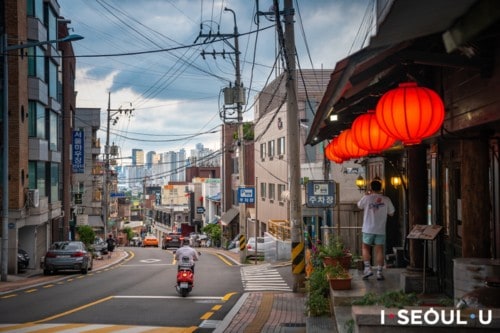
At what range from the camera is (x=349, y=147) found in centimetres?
1233

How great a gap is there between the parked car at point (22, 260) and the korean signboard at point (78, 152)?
15.1 m

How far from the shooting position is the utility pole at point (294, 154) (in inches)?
669

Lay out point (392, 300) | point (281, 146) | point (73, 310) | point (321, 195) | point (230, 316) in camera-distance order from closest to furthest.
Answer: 1. point (392, 300)
2. point (230, 316)
3. point (73, 310)
4. point (321, 195)
5. point (281, 146)

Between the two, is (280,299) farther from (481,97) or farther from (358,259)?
(481,97)

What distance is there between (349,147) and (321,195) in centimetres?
477

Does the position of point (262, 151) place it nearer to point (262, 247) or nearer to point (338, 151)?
point (262, 247)

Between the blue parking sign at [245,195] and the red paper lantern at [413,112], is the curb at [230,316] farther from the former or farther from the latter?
the blue parking sign at [245,195]

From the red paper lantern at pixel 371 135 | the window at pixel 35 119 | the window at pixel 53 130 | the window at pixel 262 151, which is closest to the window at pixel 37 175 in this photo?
the window at pixel 35 119

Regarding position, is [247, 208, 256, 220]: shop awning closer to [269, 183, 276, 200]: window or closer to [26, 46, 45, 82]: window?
[269, 183, 276, 200]: window

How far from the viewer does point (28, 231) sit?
96.2ft

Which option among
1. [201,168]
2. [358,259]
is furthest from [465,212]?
[201,168]

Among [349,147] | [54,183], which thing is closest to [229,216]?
[54,183]

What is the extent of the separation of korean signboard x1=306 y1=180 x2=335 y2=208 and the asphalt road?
11.5 feet

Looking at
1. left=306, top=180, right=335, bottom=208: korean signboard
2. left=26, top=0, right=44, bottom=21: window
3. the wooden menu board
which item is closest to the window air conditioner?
left=26, top=0, right=44, bottom=21: window
